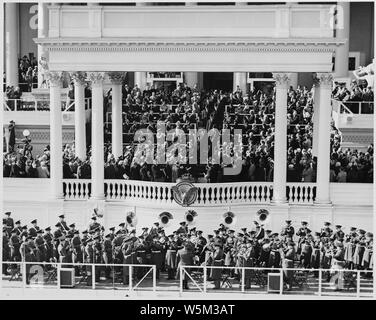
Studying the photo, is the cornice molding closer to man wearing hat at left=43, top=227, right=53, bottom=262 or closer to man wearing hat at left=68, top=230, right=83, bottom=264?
man wearing hat at left=43, top=227, right=53, bottom=262

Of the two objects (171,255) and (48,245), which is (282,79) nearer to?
(171,255)

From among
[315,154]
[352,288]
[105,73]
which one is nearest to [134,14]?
[105,73]

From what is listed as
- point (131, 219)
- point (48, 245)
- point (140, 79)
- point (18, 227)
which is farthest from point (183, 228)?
point (140, 79)

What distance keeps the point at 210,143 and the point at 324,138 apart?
114 inches

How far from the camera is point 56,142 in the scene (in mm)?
30047

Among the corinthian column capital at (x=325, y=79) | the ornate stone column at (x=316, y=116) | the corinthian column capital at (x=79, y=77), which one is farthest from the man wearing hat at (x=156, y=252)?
the corinthian column capital at (x=325, y=79)

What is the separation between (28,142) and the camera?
31.9 meters

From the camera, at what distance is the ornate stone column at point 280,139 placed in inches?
1158

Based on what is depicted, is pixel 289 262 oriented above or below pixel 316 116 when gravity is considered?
below

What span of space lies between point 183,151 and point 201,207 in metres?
1.88

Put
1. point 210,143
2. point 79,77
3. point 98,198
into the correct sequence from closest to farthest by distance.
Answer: point 98,198 < point 79,77 < point 210,143

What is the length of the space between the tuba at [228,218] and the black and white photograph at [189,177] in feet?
0.12
